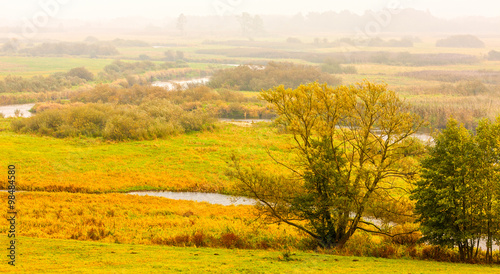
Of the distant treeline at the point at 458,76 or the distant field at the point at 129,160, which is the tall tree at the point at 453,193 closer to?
the distant field at the point at 129,160

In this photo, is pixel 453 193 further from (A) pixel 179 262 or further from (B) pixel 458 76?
(B) pixel 458 76

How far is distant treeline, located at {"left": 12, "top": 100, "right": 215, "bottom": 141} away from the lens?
6209cm

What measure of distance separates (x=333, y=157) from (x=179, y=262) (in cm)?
1135

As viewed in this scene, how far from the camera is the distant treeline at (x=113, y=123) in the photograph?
6209 centimetres

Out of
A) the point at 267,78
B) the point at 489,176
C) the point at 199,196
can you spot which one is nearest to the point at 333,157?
the point at 489,176

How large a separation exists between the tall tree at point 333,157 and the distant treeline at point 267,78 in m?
91.1

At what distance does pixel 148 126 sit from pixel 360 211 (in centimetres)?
4663

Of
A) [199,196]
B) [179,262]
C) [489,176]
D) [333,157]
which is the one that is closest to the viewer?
[179,262]

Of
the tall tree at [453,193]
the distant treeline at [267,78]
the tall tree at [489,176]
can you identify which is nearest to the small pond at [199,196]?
the tall tree at [453,193]

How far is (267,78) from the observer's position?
11862 cm

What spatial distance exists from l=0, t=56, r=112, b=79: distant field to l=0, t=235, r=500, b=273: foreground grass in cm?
12532

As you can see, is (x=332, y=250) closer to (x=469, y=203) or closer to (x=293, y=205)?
(x=293, y=205)

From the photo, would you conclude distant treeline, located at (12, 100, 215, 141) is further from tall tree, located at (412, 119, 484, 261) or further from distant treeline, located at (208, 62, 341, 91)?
distant treeline, located at (208, 62, 341, 91)

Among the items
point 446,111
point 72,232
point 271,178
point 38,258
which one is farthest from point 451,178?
point 446,111
